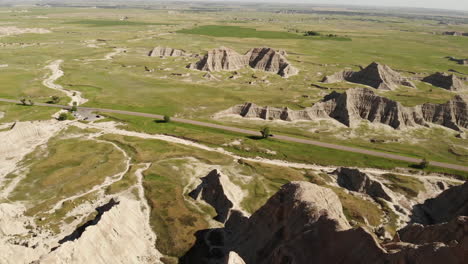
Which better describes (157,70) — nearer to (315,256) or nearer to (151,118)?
(151,118)

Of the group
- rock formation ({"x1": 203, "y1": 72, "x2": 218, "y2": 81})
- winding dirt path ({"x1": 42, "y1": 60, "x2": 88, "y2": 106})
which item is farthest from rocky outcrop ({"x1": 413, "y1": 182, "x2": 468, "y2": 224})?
rock formation ({"x1": 203, "y1": 72, "x2": 218, "y2": 81})

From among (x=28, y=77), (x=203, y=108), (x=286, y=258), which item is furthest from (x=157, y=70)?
(x=286, y=258)

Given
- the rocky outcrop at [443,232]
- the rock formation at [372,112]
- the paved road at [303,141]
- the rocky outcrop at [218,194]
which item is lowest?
the paved road at [303,141]

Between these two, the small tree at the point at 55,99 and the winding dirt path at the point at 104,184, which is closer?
the winding dirt path at the point at 104,184

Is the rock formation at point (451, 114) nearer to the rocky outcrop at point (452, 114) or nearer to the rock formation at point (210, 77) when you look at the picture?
the rocky outcrop at point (452, 114)

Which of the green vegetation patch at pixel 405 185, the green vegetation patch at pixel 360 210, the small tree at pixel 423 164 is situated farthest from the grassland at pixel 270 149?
the green vegetation patch at pixel 360 210

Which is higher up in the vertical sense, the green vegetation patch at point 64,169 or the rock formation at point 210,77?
the rock formation at point 210,77

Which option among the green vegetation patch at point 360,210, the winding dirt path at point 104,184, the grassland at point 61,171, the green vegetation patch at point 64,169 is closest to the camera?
the green vegetation patch at point 360,210

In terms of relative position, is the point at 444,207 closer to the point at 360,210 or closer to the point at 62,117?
the point at 360,210
